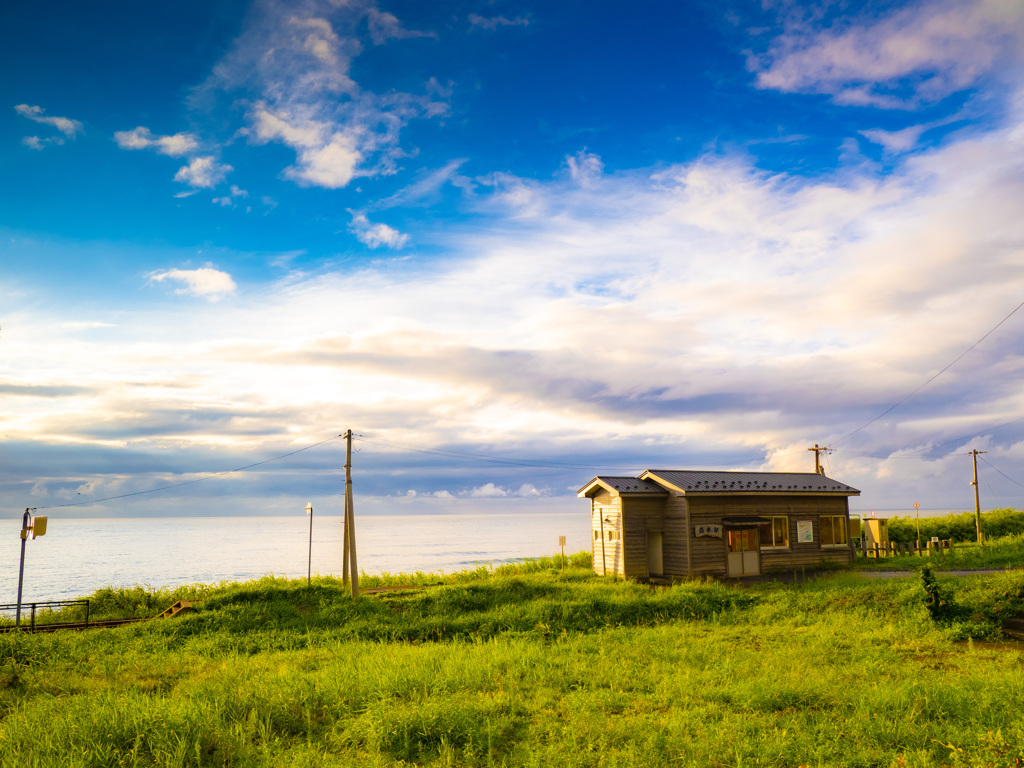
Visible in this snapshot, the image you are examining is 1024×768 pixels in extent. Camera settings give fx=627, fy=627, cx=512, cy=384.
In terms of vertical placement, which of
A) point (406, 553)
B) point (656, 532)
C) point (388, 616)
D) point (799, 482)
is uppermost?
point (799, 482)

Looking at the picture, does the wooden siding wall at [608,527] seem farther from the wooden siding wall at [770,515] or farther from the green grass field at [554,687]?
the green grass field at [554,687]

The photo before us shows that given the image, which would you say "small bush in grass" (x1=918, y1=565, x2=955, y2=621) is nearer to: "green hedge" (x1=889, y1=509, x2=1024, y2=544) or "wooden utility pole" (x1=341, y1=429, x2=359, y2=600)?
"wooden utility pole" (x1=341, y1=429, x2=359, y2=600)

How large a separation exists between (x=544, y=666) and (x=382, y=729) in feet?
16.4

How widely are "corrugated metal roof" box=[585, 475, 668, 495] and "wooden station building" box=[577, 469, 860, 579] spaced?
5cm

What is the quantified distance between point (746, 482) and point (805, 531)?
4.36m

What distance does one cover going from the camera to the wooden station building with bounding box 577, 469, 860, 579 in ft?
96.7

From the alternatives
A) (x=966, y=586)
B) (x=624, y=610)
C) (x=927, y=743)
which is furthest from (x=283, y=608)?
(x=966, y=586)

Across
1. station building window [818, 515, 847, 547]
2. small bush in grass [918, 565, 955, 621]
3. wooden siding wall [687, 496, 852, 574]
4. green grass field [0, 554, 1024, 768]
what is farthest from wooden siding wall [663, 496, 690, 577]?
small bush in grass [918, 565, 955, 621]

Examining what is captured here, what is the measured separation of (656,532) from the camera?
1203 inches

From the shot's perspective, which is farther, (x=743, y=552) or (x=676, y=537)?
(x=743, y=552)

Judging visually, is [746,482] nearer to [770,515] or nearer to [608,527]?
[770,515]

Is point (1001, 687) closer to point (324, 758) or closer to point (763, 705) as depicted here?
point (763, 705)

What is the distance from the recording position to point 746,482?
32.0m

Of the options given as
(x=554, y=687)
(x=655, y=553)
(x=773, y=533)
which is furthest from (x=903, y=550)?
(x=554, y=687)
